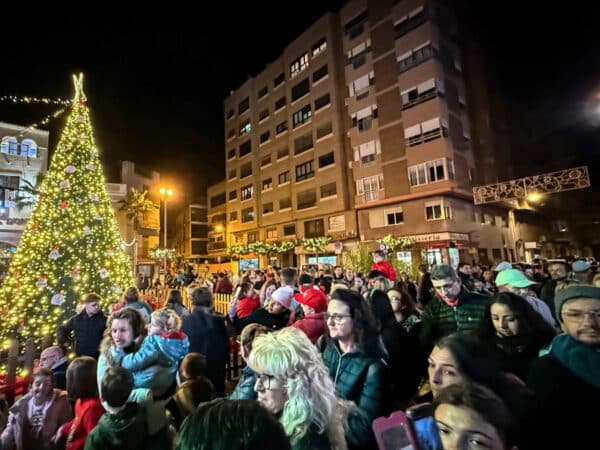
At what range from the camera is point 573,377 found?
1.63 meters

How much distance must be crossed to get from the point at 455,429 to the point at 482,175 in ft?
96.1

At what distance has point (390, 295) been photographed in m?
4.20

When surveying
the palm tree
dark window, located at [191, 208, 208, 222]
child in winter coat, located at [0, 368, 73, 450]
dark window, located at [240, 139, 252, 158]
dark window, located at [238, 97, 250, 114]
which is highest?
dark window, located at [238, 97, 250, 114]

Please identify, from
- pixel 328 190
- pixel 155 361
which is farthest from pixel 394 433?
pixel 328 190

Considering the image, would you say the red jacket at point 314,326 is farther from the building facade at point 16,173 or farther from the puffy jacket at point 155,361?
the building facade at point 16,173

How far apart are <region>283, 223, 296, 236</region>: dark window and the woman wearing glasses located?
98.4 feet

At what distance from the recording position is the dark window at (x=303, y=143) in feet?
105

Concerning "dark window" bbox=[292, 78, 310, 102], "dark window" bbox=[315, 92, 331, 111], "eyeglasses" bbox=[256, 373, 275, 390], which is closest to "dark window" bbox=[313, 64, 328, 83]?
"dark window" bbox=[292, 78, 310, 102]

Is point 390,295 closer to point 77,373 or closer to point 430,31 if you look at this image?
point 77,373

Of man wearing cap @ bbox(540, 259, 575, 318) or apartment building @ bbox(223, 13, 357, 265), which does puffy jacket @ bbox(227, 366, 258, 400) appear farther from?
apartment building @ bbox(223, 13, 357, 265)

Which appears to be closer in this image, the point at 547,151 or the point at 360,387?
the point at 360,387

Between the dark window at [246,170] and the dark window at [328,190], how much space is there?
12.8m

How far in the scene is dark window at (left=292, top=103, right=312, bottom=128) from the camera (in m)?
32.3

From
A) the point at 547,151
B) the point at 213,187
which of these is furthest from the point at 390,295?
the point at 213,187
